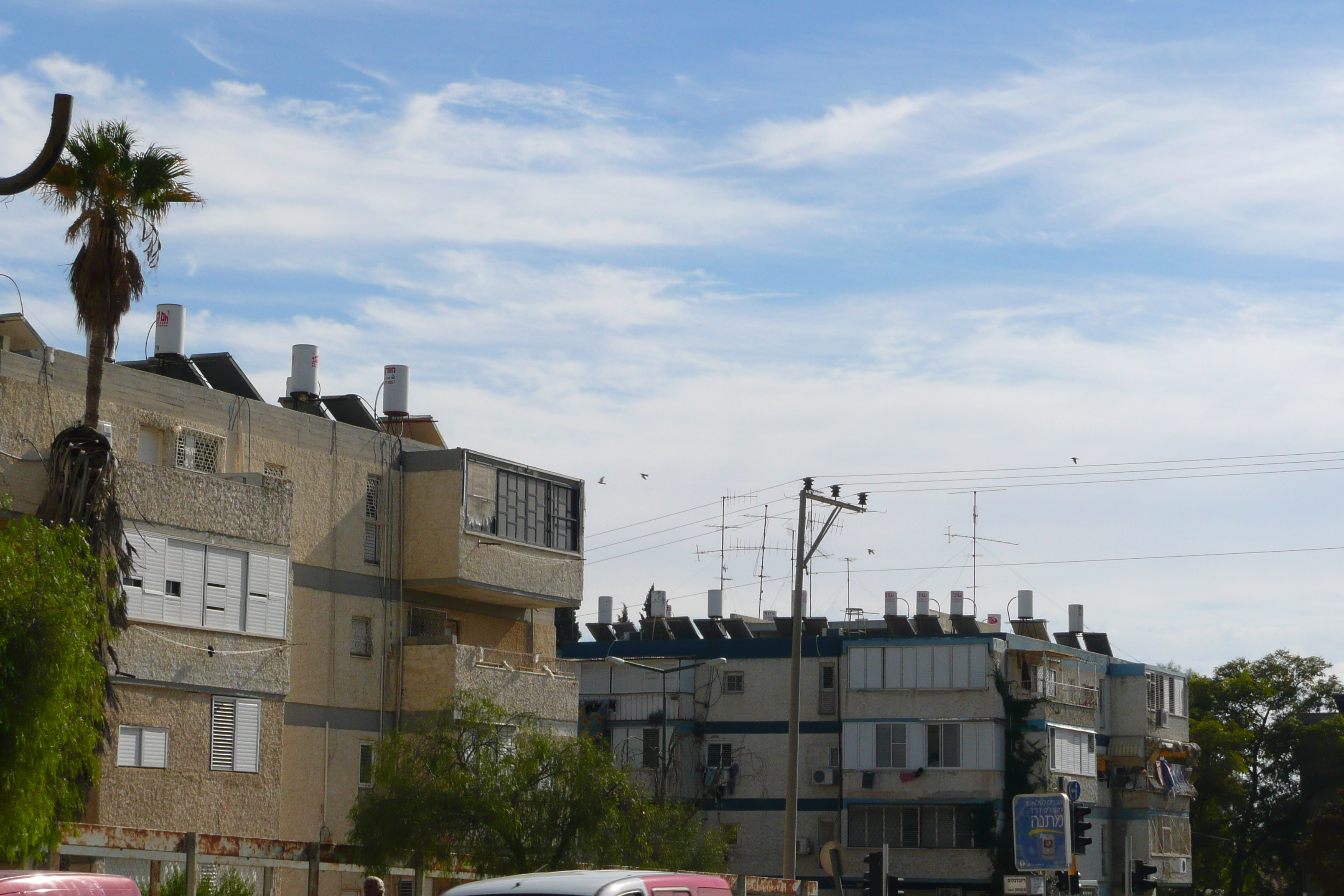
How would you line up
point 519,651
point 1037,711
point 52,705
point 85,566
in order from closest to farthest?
point 52,705 → point 85,566 → point 519,651 → point 1037,711

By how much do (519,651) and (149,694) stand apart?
521 inches

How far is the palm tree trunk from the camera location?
3042 centimetres

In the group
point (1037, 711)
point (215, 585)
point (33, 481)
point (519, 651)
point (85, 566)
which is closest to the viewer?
point (85, 566)

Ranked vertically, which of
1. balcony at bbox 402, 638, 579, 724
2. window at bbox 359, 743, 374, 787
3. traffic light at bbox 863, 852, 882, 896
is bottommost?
traffic light at bbox 863, 852, 882, 896

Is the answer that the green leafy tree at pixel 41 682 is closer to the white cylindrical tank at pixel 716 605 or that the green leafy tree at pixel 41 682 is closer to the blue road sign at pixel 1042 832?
the blue road sign at pixel 1042 832

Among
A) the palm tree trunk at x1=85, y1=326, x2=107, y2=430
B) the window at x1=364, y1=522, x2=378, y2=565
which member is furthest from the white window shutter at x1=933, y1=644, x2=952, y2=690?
the palm tree trunk at x1=85, y1=326, x2=107, y2=430

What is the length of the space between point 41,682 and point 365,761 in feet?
61.1

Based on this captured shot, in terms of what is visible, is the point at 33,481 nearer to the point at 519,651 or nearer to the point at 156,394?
the point at 156,394

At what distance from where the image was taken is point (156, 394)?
35531 millimetres

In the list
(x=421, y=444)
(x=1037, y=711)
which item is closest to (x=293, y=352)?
(x=421, y=444)

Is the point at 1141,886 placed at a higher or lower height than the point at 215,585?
lower

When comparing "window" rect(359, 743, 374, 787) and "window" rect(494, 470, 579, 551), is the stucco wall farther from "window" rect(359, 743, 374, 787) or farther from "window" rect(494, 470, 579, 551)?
"window" rect(494, 470, 579, 551)

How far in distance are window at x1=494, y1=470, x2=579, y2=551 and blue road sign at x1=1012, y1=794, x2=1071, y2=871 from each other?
16.6 meters

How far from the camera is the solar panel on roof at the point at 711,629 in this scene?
230ft
